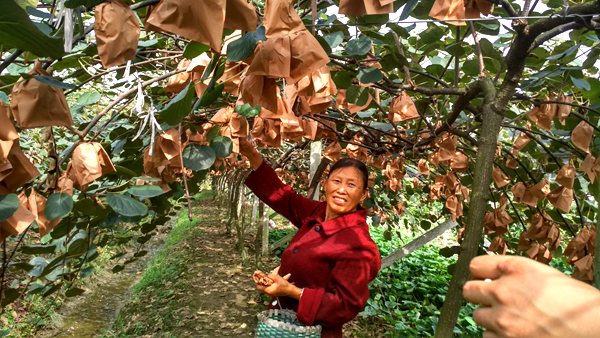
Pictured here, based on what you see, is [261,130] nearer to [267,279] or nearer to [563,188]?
[267,279]

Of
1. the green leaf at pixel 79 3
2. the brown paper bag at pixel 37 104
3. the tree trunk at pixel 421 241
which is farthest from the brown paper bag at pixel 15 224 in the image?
the tree trunk at pixel 421 241

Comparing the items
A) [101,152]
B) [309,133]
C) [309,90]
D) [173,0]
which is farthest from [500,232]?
[173,0]

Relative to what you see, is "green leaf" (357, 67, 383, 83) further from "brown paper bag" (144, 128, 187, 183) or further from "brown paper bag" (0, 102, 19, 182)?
"brown paper bag" (0, 102, 19, 182)

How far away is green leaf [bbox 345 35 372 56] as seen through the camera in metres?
1.17

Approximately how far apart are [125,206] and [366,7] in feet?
2.91

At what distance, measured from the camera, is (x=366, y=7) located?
67 cm

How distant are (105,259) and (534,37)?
9154 mm

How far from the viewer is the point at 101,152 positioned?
1043 millimetres

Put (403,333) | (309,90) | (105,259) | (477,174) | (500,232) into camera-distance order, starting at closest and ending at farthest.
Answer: (309,90), (477,174), (500,232), (403,333), (105,259)

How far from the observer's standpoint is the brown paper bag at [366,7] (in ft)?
2.19

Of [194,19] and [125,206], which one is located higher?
[194,19]

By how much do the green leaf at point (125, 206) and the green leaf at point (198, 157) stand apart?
0.18m

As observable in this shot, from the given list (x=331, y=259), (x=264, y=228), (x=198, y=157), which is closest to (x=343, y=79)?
(x=198, y=157)

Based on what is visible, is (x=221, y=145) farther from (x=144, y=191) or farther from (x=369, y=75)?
(x=369, y=75)
